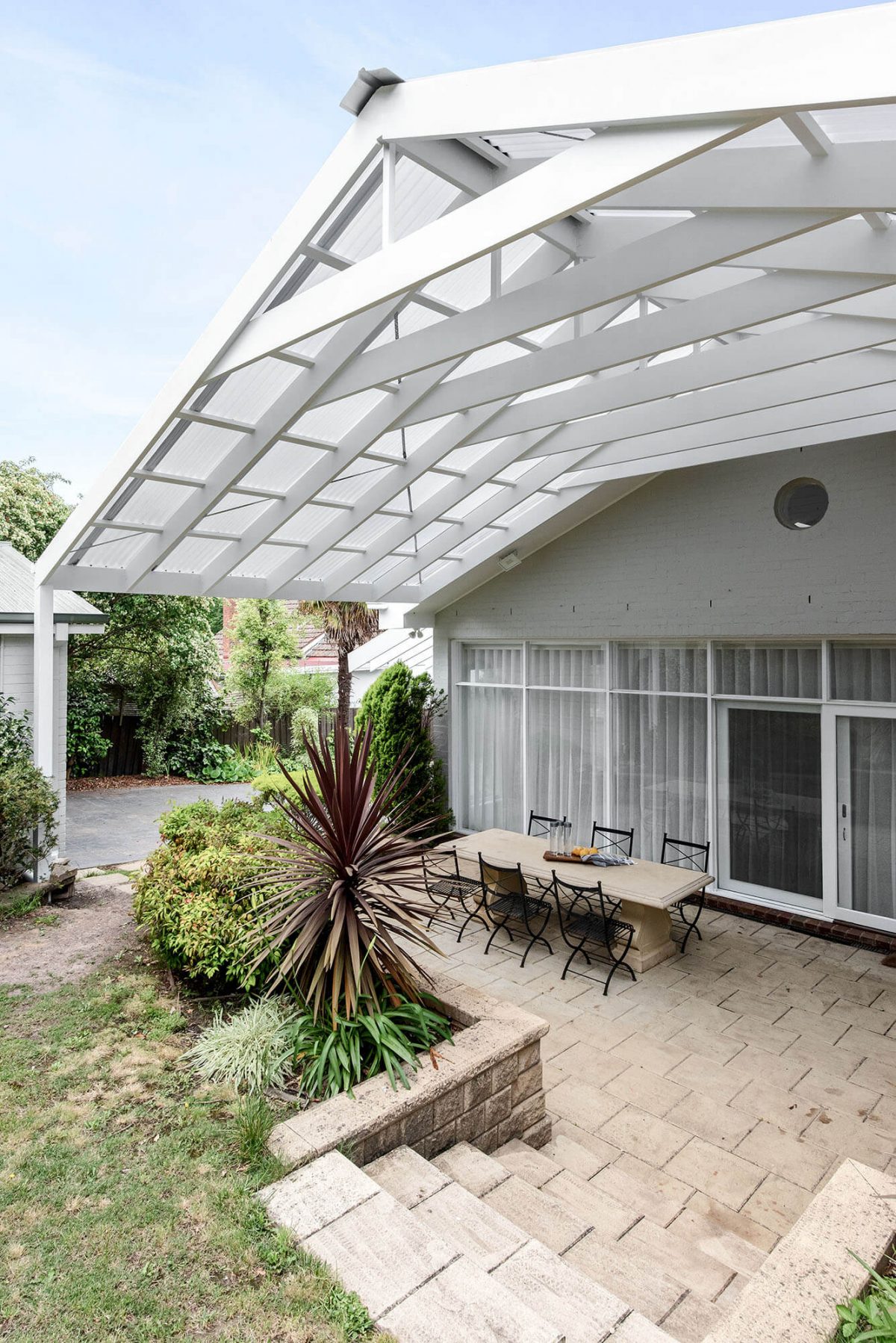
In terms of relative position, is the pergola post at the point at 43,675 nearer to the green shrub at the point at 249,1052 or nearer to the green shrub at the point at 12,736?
the green shrub at the point at 12,736

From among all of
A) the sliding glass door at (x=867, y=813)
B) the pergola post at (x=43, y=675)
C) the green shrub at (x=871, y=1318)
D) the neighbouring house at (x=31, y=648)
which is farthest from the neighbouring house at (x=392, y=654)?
the green shrub at (x=871, y=1318)

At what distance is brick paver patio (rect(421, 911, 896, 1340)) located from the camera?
3760 mm

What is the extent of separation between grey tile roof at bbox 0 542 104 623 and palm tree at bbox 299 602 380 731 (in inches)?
250

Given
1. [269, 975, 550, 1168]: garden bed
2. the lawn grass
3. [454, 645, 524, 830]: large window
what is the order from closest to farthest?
the lawn grass
[269, 975, 550, 1168]: garden bed
[454, 645, 524, 830]: large window

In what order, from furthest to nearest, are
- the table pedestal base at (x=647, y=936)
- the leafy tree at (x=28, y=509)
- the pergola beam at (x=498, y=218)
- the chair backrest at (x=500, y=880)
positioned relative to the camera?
the leafy tree at (x=28, y=509) < the chair backrest at (x=500, y=880) < the table pedestal base at (x=647, y=936) < the pergola beam at (x=498, y=218)

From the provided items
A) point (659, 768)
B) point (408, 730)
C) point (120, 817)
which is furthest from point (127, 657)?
point (659, 768)

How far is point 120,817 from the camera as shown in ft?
40.7

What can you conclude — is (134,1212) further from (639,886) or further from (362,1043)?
(639,886)

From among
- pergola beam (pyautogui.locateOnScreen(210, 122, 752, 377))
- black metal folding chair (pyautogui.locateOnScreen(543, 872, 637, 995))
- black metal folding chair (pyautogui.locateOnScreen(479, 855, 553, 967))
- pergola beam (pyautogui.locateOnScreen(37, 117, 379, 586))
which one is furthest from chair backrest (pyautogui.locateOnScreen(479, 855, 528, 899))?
pergola beam (pyautogui.locateOnScreen(210, 122, 752, 377))

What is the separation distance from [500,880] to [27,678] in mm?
5346

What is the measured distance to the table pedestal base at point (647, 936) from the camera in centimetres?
687

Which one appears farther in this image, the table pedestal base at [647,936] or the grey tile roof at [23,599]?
the grey tile roof at [23,599]

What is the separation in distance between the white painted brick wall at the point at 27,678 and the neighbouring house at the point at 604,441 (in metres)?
0.69

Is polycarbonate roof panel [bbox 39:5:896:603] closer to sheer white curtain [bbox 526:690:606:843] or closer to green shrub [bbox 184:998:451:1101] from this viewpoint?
sheer white curtain [bbox 526:690:606:843]
